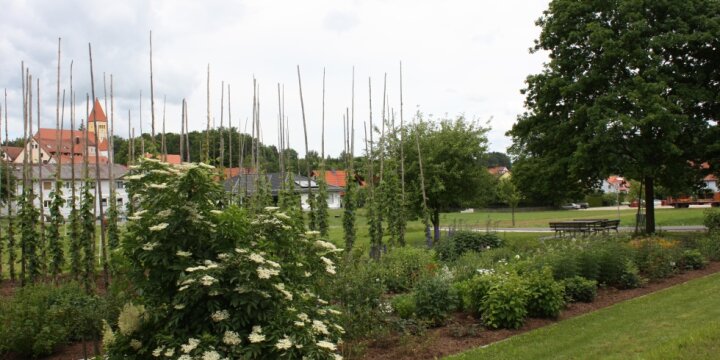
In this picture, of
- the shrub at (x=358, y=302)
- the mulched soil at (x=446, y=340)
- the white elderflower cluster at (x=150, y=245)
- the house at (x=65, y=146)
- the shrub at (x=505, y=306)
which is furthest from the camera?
the house at (x=65, y=146)

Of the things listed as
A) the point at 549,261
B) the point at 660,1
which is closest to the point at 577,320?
the point at 549,261

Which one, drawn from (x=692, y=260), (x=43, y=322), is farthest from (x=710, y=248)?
(x=43, y=322)

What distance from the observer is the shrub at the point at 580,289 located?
9.72 meters

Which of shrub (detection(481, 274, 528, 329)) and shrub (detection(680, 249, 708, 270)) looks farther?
shrub (detection(680, 249, 708, 270))

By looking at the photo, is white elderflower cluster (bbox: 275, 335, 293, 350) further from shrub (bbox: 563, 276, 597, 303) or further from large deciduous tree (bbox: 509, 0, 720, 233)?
large deciduous tree (bbox: 509, 0, 720, 233)

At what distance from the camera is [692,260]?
13242mm

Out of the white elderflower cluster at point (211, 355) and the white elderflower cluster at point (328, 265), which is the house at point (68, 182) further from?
the white elderflower cluster at point (211, 355)

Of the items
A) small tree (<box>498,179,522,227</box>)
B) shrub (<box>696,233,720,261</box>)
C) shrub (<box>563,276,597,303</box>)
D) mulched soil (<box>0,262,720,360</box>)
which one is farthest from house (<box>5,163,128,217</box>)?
small tree (<box>498,179,522,227</box>)

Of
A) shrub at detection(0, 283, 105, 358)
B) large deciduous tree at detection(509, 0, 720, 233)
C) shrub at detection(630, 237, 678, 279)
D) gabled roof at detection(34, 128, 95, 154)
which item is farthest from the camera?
large deciduous tree at detection(509, 0, 720, 233)

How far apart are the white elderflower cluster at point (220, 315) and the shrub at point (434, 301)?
4333 mm

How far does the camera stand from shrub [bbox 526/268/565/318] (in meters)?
8.48

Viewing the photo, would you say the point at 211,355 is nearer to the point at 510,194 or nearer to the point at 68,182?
the point at 68,182

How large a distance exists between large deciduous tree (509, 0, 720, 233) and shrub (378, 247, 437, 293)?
8.88 m

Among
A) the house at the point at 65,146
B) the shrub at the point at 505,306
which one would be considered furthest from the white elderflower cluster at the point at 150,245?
the shrub at the point at 505,306
